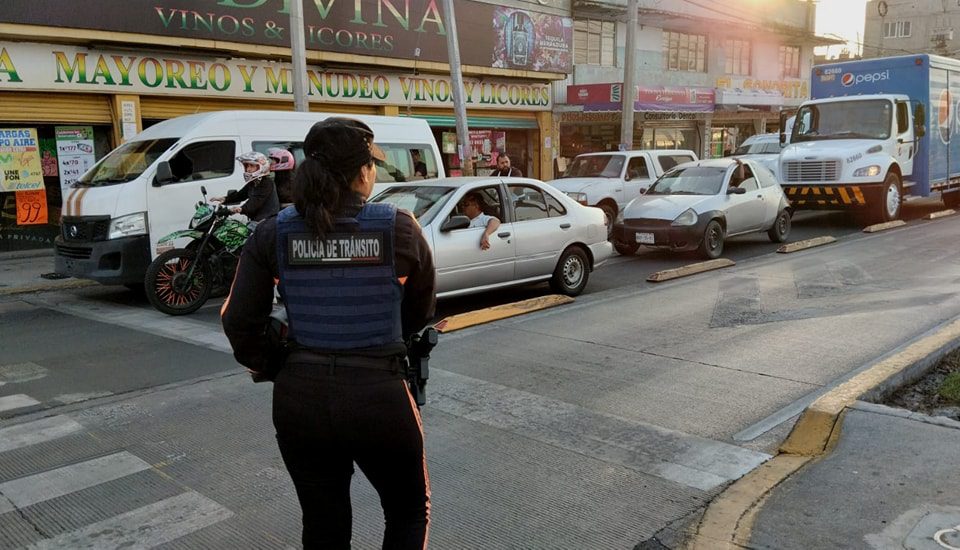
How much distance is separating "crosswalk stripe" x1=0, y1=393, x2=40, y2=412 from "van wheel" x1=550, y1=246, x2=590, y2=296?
19.2ft

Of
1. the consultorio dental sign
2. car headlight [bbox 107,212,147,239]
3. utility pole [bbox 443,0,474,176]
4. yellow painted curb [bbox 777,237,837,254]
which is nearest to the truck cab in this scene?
yellow painted curb [bbox 777,237,837,254]

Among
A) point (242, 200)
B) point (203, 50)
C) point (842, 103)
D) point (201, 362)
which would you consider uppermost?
point (203, 50)

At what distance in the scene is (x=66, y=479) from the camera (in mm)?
4348

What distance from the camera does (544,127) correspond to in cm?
2456

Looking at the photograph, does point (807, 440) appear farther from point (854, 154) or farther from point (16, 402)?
point (854, 154)

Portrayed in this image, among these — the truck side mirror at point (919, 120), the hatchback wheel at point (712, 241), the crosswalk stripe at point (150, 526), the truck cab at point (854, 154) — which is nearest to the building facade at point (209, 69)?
the hatchback wheel at point (712, 241)

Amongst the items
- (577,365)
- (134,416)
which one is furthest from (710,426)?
(134,416)

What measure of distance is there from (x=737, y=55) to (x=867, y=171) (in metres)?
18.3

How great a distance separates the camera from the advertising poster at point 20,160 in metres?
13.8

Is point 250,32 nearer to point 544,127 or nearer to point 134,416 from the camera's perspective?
point 544,127

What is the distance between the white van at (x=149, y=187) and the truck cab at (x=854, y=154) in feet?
34.2

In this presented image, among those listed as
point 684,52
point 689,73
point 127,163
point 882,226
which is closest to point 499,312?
point 127,163

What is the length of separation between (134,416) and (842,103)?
15.9 metres

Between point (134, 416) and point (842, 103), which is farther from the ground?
point (842, 103)
